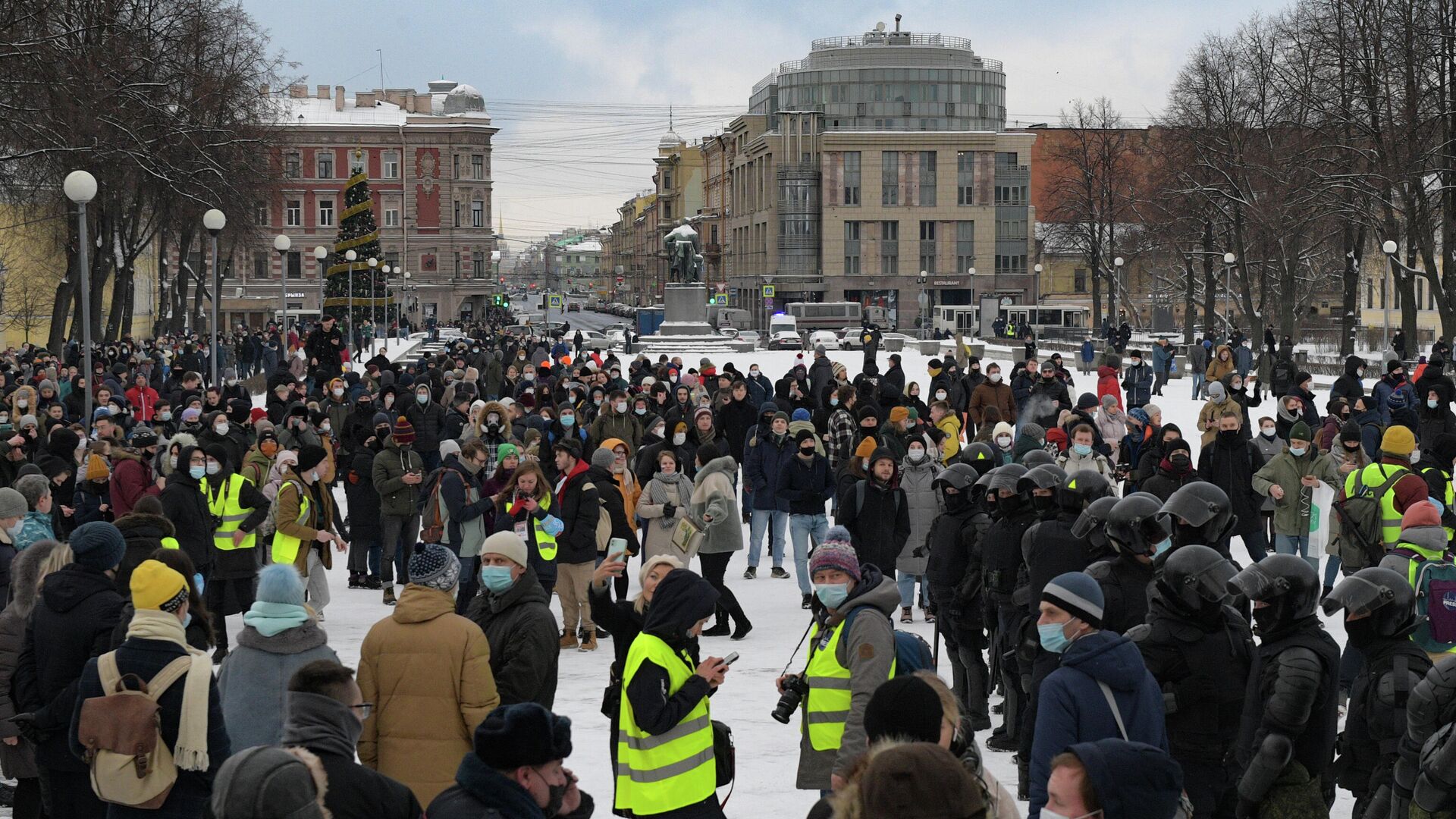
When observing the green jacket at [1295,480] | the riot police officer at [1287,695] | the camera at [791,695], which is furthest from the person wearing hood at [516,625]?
the green jacket at [1295,480]

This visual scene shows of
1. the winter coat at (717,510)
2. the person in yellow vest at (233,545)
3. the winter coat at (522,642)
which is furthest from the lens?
the winter coat at (717,510)

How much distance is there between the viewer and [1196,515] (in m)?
7.44

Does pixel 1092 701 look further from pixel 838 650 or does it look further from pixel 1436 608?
pixel 1436 608

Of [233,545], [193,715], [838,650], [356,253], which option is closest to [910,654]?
[838,650]

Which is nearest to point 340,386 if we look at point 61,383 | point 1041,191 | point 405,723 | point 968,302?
point 61,383

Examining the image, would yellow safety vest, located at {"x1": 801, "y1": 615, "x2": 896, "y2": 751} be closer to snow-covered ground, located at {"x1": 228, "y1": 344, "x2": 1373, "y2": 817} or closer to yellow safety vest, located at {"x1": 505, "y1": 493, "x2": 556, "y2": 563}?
snow-covered ground, located at {"x1": 228, "y1": 344, "x2": 1373, "y2": 817}

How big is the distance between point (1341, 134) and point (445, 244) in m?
71.7

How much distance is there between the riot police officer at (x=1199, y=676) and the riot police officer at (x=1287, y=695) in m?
0.13

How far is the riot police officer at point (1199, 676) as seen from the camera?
19.3 ft

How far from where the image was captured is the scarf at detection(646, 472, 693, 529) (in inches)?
491

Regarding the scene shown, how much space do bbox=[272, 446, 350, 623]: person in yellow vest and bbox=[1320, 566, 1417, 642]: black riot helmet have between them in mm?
7452

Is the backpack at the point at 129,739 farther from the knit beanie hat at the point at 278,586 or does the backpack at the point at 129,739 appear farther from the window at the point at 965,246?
the window at the point at 965,246

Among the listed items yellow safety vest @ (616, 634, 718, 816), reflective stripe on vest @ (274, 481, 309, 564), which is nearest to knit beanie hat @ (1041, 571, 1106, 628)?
yellow safety vest @ (616, 634, 718, 816)

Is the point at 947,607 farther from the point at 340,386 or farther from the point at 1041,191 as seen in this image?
the point at 1041,191
